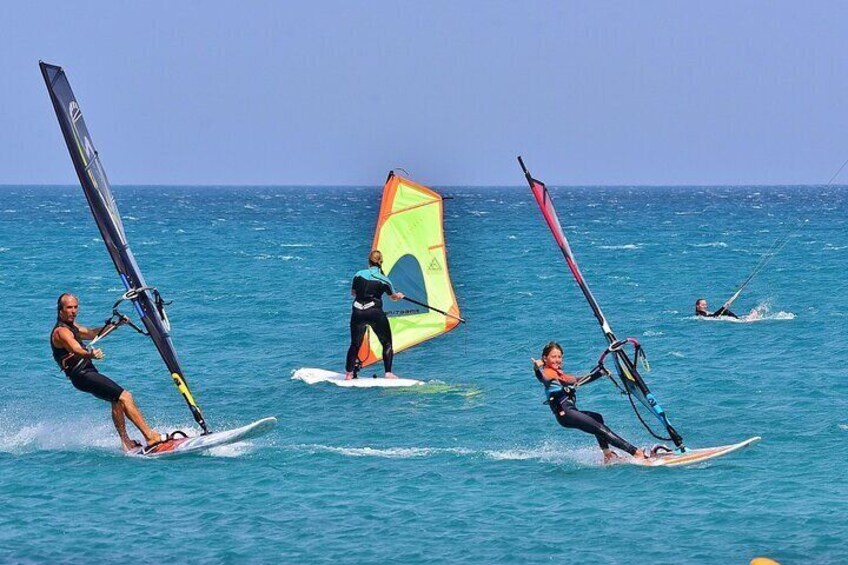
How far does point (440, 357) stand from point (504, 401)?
198 inches

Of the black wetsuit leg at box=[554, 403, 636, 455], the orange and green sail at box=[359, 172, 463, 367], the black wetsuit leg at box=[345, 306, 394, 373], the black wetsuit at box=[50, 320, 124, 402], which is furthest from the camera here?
the orange and green sail at box=[359, 172, 463, 367]

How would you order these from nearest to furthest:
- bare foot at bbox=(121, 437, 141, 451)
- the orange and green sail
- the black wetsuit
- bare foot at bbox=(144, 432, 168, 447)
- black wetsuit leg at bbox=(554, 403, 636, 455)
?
black wetsuit leg at bbox=(554, 403, 636, 455) < the black wetsuit < bare foot at bbox=(144, 432, 168, 447) < bare foot at bbox=(121, 437, 141, 451) < the orange and green sail

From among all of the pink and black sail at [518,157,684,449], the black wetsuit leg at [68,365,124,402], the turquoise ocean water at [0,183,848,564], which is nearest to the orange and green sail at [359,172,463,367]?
the turquoise ocean water at [0,183,848,564]

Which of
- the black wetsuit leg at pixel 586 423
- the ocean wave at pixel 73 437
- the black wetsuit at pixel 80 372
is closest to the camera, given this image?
the black wetsuit leg at pixel 586 423

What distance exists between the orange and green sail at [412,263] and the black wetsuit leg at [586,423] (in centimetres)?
881

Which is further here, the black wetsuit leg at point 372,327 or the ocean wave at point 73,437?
the black wetsuit leg at point 372,327

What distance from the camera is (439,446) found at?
18156mm

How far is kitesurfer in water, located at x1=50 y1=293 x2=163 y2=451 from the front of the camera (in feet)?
52.8

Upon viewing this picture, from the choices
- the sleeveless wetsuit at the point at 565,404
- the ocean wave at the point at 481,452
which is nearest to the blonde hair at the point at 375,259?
the ocean wave at the point at 481,452

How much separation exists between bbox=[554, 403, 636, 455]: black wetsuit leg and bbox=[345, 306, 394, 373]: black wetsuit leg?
677cm

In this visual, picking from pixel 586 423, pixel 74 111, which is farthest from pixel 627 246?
pixel 74 111

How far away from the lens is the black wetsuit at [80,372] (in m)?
16.3

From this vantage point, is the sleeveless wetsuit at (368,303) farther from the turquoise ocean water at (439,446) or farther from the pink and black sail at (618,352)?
the pink and black sail at (618,352)

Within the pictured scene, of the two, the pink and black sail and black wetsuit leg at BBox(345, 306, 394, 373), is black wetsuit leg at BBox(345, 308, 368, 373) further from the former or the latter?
the pink and black sail
